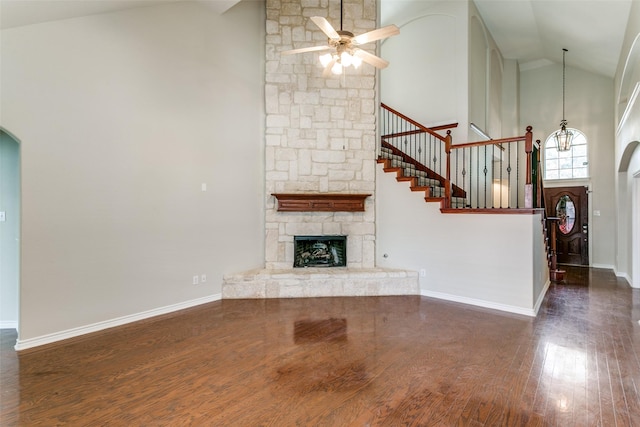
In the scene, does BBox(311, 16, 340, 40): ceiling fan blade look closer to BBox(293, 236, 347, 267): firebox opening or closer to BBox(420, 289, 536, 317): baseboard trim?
BBox(293, 236, 347, 267): firebox opening

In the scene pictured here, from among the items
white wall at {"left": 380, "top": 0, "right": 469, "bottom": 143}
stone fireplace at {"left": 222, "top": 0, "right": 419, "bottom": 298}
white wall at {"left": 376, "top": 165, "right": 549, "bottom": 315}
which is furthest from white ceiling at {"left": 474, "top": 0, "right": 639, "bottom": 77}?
white wall at {"left": 376, "top": 165, "right": 549, "bottom": 315}

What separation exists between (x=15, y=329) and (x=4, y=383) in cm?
151

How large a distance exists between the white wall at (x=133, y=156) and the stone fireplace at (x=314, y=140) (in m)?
0.27

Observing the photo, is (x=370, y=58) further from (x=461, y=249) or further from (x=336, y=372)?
(x=336, y=372)

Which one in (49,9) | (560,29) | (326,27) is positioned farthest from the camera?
(560,29)

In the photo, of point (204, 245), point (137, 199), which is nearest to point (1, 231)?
point (137, 199)

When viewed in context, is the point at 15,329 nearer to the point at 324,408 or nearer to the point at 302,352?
the point at 302,352

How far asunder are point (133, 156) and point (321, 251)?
314 centimetres

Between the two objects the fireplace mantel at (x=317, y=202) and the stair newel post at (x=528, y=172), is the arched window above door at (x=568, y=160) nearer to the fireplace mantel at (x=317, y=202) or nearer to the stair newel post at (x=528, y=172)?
the stair newel post at (x=528, y=172)

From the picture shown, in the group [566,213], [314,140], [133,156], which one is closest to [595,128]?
[566,213]

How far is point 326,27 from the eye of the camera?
Answer: 10.8 ft

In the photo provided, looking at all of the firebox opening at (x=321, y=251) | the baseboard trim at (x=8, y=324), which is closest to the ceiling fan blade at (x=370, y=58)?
the firebox opening at (x=321, y=251)

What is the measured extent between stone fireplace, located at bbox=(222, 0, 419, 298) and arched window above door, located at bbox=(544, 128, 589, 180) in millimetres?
5830

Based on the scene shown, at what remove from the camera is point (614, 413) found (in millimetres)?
2166
